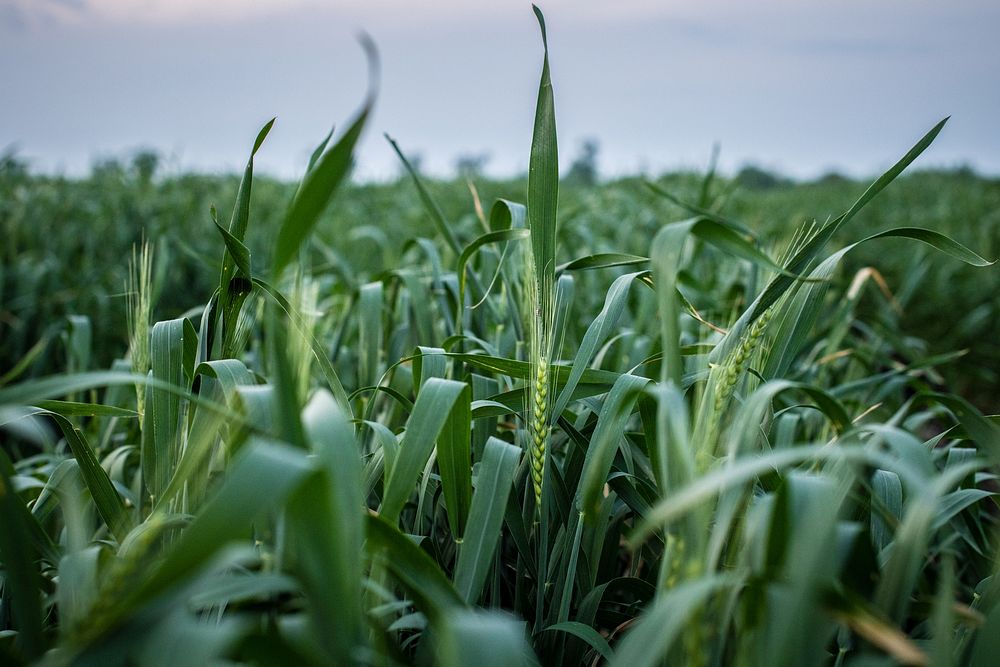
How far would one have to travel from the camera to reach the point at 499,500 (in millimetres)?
816

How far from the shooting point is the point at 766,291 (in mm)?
878

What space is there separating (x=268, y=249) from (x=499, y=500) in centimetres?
261

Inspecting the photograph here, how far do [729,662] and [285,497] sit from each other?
54cm

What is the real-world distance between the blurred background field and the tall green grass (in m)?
0.84

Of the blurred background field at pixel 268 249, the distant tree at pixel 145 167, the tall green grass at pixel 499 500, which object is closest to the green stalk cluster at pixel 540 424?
the tall green grass at pixel 499 500

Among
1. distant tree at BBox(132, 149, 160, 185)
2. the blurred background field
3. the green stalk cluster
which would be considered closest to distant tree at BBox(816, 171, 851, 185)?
the blurred background field

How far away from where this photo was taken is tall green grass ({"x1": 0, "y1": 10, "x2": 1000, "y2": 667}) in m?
0.55

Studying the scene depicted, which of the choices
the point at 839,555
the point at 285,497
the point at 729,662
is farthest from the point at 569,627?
the point at 285,497

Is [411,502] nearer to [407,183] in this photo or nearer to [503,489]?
[503,489]

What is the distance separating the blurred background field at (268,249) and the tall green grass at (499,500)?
2.76ft

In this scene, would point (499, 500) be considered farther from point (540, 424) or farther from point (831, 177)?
point (831, 177)

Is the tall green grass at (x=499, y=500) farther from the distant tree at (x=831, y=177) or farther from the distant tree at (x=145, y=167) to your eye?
the distant tree at (x=831, y=177)

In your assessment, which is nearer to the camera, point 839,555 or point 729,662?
point 839,555

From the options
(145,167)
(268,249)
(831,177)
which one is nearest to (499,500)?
(268,249)
